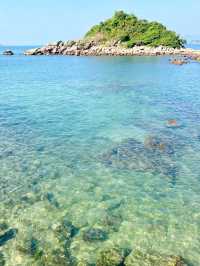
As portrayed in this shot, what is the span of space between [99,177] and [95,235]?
4909 millimetres

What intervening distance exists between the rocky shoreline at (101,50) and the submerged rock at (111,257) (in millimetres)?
100194

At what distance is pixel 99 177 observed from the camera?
16203mm

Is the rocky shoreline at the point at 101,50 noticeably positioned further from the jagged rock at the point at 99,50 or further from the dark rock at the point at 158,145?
the dark rock at the point at 158,145

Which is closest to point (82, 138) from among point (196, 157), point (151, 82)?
point (196, 157)

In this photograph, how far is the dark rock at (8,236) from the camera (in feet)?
36.7

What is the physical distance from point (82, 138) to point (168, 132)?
22.2 ft

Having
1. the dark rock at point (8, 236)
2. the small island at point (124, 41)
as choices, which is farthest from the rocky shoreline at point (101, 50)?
the dark rock at point (8, 236)

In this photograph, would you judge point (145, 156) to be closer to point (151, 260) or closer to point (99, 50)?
point (151, 260)

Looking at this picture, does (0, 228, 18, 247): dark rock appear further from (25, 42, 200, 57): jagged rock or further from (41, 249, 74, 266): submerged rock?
(25, 42, 200, 57): jagged rock

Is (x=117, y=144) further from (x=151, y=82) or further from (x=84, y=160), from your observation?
(x=151, y=82)

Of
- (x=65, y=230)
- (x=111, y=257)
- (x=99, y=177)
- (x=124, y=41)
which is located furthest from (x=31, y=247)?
(x=124, y=41)

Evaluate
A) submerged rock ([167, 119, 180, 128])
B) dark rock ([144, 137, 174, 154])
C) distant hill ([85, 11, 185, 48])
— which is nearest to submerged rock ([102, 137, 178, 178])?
dark rock ([144, 137, 174, 154])

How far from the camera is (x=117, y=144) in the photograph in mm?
20891

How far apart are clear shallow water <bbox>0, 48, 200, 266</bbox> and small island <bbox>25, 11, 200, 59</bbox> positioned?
86.4 meters
